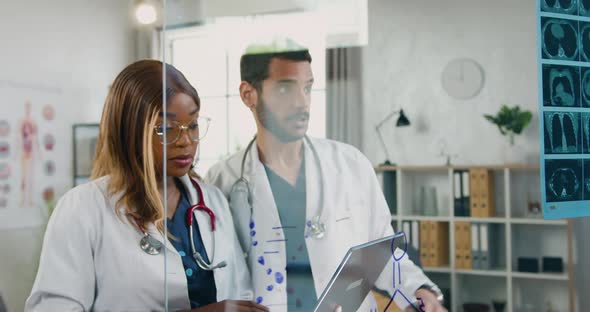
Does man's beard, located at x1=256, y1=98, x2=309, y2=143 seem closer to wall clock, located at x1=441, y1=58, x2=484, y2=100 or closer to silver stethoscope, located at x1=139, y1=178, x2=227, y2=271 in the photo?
silver stethoscope, located at x1=139, y1=178, x2=227, y2=271

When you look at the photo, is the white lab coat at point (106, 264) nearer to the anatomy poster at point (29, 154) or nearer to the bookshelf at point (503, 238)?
the anatomy poster at point (29, 154)

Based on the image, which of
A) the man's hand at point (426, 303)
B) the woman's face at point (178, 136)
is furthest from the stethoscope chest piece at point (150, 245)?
the man's hand at point (426, 303)

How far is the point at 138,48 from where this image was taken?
1093 mm

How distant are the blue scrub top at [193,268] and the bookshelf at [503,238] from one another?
0.37 metres

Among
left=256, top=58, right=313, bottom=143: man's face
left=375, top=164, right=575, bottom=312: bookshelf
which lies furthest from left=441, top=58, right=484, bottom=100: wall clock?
left=256, top=58, right=313, bottom=143: man's face

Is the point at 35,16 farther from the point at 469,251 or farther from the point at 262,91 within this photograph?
the point at 469,251

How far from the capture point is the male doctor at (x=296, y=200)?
1054mm

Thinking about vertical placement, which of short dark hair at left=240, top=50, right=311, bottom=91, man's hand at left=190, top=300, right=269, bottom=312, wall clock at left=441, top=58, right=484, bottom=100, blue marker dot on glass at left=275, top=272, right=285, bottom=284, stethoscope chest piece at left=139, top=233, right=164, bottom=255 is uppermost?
short dark hair at left=240, top=50, right=311, bottom=91

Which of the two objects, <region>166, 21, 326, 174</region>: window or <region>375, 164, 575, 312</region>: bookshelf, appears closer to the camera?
<region>375, 164, 575, 312</region>: bookshelf

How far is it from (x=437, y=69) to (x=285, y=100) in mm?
275

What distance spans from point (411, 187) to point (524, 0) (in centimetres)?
41

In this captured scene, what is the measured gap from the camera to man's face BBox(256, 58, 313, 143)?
1056mm

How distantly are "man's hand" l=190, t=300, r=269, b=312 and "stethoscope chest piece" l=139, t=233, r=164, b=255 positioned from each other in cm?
14

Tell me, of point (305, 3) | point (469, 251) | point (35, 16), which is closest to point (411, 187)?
point (469, 251)
